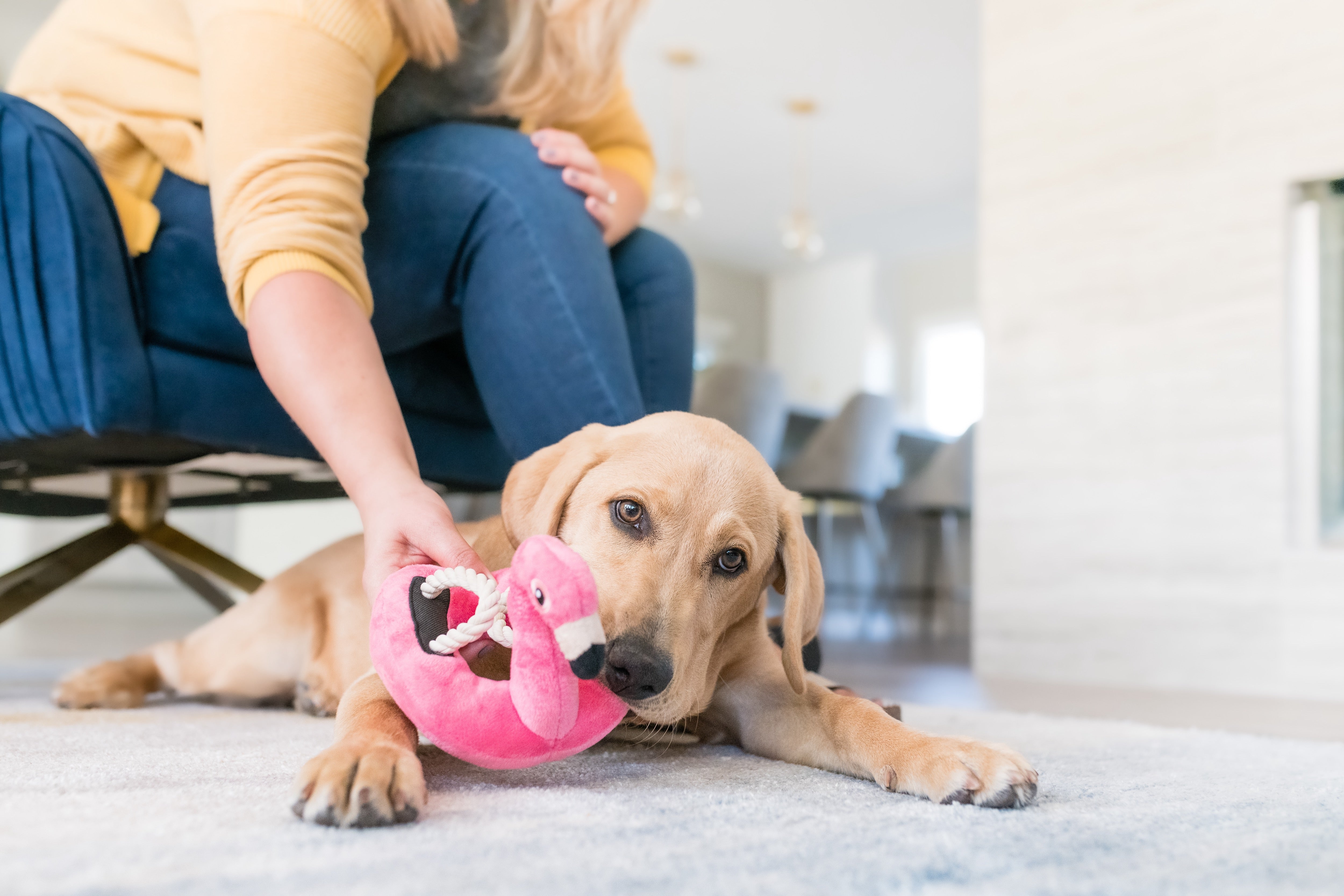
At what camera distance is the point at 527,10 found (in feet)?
6.13

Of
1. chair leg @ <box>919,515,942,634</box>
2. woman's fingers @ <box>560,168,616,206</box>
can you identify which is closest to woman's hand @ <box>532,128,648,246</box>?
woman's fingers @ <box>560,168,616,206</box>

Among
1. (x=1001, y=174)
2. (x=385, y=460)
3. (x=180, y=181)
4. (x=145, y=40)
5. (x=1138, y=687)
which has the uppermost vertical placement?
(x=1001, y=174)

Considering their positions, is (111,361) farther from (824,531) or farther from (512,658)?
(824,531)

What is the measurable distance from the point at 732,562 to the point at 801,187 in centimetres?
902

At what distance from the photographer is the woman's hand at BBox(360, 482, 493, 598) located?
1.16 m

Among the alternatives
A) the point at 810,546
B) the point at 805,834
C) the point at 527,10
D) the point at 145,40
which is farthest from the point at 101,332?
the point at 805,834

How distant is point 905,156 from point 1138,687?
7.07m

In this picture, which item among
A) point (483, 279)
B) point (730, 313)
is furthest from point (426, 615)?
point (730, 313)

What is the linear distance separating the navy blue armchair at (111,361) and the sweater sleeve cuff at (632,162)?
499 mm

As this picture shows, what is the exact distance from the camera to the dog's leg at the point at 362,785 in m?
0.85

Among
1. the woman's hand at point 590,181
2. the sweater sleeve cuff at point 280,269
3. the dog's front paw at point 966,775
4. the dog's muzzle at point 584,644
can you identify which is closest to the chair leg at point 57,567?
the sweater sleeve cuff at point 280,269

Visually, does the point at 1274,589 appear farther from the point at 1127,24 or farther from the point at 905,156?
the point at 905,156

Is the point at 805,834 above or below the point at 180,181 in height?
below

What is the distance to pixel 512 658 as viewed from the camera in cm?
103
